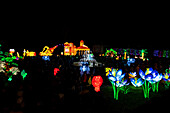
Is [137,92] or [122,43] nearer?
[137,92]

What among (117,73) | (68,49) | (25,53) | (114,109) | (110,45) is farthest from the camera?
(110,45)

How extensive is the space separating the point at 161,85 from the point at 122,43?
18566 millimetres

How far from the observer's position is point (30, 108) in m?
3.90

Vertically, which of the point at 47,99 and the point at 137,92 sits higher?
the point at 47,99

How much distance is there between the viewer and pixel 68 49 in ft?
82.6

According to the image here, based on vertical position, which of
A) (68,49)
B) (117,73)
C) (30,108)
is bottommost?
(30,108)

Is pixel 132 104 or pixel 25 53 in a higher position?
pixel 25 53

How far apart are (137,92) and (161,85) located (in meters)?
2.13

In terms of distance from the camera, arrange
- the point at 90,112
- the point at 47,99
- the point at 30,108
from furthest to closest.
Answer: the point at 90,112
the point at 47,99
the point at 30,108

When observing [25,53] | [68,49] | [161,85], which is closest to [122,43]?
[68,49]

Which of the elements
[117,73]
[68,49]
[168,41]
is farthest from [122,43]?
[117,73]

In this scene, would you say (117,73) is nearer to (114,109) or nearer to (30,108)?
(114,109)

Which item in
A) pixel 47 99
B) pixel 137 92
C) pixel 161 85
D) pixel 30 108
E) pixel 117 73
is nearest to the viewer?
pixel 30 108

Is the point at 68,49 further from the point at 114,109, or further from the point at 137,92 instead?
the point at 114,109
